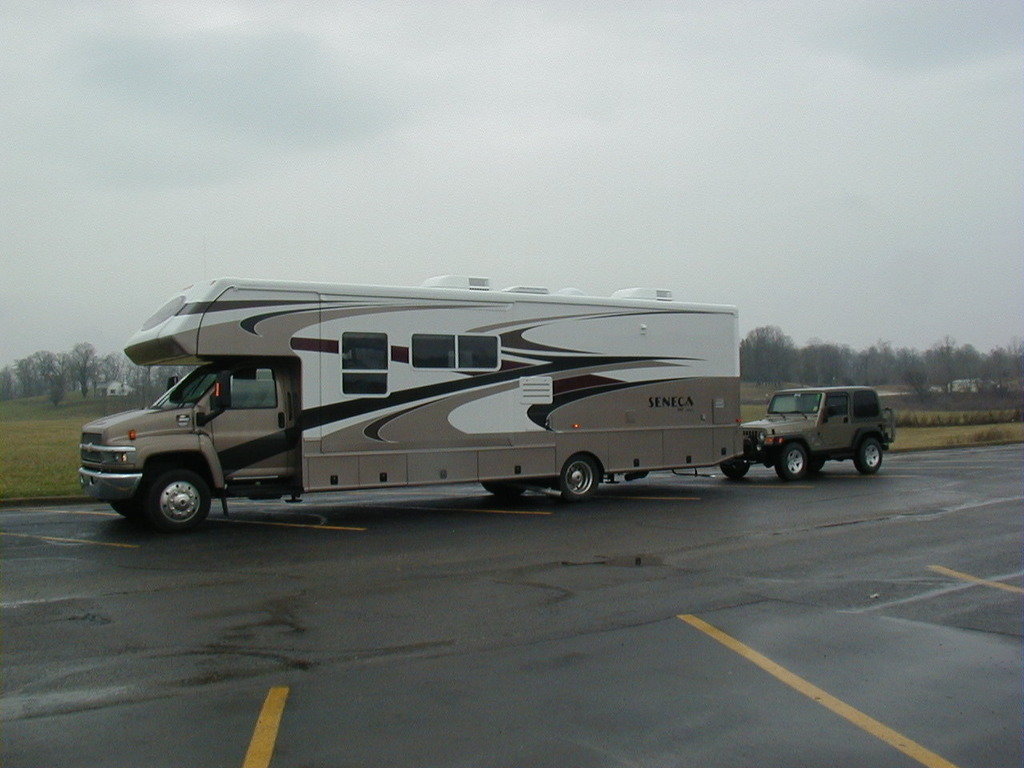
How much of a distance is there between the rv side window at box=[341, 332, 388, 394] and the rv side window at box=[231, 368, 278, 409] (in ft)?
3.28

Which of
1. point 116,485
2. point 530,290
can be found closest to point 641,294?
point 530,290

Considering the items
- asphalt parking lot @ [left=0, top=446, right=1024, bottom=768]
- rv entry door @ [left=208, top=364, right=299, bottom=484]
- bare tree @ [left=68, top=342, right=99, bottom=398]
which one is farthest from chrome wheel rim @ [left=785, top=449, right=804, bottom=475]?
bare tree @ [left=68, top=342, right=99, bottom=398]

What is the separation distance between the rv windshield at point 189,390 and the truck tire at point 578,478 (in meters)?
5.78

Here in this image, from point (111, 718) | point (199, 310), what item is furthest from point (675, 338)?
point (111, 718)

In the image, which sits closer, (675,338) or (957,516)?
(957,516)

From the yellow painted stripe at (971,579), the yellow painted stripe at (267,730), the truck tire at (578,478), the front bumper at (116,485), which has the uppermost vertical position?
the front bumper at (116,485)

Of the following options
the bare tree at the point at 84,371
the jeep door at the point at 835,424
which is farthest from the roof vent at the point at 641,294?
the bare tree at the point at 84,371

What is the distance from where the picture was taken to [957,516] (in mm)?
13586

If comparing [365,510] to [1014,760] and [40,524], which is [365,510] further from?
[1014,760]

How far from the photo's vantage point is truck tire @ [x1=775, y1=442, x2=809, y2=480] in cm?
1956

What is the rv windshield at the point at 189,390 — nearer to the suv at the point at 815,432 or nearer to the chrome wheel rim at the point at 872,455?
the suv at the point at 815,432

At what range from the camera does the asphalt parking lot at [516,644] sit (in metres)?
4.87

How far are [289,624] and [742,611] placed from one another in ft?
12.1

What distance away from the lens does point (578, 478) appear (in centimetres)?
1577
